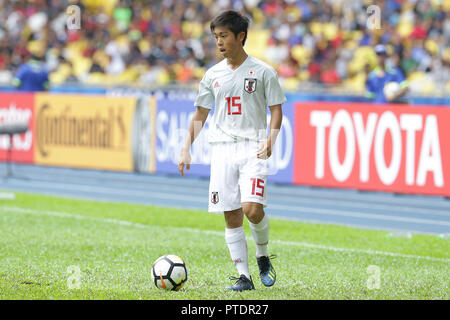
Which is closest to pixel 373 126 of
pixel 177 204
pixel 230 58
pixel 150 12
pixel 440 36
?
pixel 177 204

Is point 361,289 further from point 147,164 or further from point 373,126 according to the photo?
point 147,164

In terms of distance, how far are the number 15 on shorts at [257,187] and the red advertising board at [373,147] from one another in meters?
7.46

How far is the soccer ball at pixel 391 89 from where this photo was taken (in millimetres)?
14666

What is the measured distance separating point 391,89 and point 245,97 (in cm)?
854

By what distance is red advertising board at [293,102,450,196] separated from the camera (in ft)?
44.3

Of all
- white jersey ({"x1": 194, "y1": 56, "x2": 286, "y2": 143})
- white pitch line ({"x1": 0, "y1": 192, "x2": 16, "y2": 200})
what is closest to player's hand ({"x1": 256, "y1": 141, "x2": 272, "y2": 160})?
white jersey ({"x1": 194, "y1": 56, "x2": 286, "y2": 143})

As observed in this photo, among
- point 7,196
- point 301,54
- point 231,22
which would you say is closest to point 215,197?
point 231,22

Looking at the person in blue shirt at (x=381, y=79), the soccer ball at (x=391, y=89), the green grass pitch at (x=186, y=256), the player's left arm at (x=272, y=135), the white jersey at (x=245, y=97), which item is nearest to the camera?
the player's left arm at (x=272, y=135)

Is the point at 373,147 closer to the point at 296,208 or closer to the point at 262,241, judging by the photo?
the point at 296,208

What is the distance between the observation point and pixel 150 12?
27188mm

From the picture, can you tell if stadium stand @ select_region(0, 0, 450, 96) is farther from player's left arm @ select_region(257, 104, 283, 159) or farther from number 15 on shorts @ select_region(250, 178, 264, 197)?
number 15 on shorts @ select_region(250, 178, 264, 197)

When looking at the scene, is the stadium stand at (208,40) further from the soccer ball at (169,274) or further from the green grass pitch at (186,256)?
the soccer ball at (169,274)

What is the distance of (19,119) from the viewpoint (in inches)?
754

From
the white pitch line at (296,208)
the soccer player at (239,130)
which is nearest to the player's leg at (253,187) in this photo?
the soccer player at (239,130)
